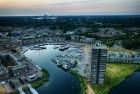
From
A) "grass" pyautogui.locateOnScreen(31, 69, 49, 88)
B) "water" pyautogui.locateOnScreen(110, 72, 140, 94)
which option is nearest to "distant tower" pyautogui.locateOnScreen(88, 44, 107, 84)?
"water" pyautogui.locateOnScreen(110, 72, 140, 94)

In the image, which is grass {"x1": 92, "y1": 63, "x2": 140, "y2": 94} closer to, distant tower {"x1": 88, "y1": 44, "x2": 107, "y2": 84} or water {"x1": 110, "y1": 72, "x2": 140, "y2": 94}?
water {"x1": 110, "y1": 72, "x2": 140, "y2": 94}

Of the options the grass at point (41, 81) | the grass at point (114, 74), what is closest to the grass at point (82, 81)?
A: the grass at point (114, 74)

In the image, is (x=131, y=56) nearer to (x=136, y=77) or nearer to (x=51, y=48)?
(x=136, y=77)

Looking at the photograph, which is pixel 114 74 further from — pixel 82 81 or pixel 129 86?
pixel 82 81

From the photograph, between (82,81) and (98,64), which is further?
(82,81)

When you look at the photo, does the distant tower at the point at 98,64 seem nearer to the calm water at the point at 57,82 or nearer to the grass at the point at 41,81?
the calm water at the point at 57,82

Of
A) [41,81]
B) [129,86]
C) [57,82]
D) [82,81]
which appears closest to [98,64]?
[82,81]
